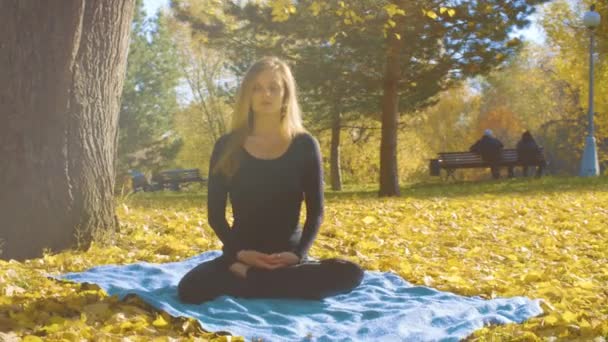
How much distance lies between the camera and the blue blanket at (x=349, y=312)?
390 centimetres

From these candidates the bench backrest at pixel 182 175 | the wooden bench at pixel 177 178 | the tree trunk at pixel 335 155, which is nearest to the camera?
the tree trunk at pixel 335 155

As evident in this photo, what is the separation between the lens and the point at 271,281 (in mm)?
4602

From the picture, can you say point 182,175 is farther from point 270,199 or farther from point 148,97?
point 270,199

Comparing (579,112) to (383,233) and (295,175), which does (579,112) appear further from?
(295,175)

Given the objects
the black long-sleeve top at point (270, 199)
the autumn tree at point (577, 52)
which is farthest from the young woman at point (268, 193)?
the autumn tree at point (577, 52)

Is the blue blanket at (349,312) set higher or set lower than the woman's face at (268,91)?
lower

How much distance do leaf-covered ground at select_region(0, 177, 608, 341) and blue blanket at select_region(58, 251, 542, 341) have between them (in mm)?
120

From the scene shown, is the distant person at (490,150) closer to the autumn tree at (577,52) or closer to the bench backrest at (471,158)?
the bench backrest at (471,158)

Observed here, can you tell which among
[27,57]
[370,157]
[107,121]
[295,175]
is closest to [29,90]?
[27,57]

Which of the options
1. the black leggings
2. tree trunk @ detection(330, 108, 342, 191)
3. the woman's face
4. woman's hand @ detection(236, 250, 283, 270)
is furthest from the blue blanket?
→ tree trunk @ detection(330, 108, 342, 191)

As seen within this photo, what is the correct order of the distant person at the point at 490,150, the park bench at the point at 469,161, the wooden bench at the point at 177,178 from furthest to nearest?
the wooden bench at the point at 177,178 → the distant person at the point at 490,150 → the park bench at the point at 469,161

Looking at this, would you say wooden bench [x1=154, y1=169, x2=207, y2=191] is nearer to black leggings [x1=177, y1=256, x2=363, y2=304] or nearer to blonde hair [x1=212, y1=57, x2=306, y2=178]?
blonde hair [x1=212, y1=57, x2=306, y2=178]

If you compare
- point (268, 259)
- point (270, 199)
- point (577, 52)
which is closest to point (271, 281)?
point (268, 259)

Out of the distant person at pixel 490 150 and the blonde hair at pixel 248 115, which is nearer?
the blonde hair at pixel 248 115
